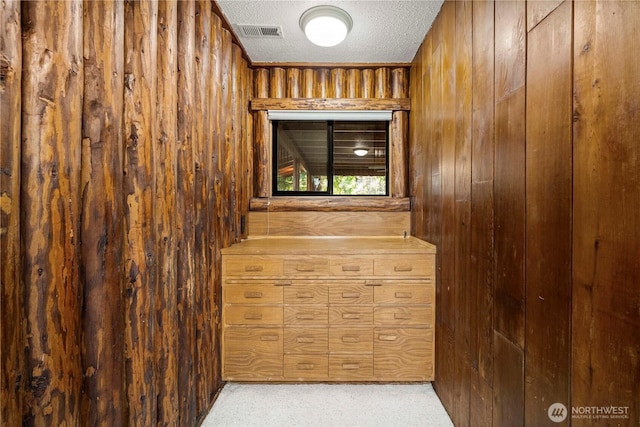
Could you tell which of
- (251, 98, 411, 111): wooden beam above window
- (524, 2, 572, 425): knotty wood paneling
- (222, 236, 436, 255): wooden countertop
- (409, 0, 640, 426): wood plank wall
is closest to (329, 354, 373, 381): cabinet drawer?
(409, 0, 640, 426): wood plank wall

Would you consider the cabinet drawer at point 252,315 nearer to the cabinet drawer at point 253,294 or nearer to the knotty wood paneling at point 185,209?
the cabinet drawer at point 253,294

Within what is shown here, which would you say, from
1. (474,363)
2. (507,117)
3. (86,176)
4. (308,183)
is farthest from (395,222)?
(86,176)

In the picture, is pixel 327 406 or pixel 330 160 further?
pixel 330 160

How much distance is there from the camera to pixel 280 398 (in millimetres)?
2260

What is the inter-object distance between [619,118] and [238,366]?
2645 mm

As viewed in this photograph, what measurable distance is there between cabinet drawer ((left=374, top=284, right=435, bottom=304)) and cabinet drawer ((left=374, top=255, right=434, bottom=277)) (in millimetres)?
105

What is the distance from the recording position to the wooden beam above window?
3.00 metres

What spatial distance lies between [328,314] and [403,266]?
A: 0.72 meters

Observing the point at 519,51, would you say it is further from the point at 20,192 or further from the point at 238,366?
the point at 238,366

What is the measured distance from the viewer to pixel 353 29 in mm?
2408

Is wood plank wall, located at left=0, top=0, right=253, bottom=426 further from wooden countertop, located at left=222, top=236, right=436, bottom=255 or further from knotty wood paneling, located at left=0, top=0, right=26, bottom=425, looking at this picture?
wooden countertop, located at left=222, top=236, right=436, bottom=255

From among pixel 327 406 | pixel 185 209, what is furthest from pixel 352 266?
pixel 185 209

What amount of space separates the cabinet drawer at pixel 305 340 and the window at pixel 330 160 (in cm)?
148

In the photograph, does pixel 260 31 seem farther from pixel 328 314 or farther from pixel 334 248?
pixel 328 314
